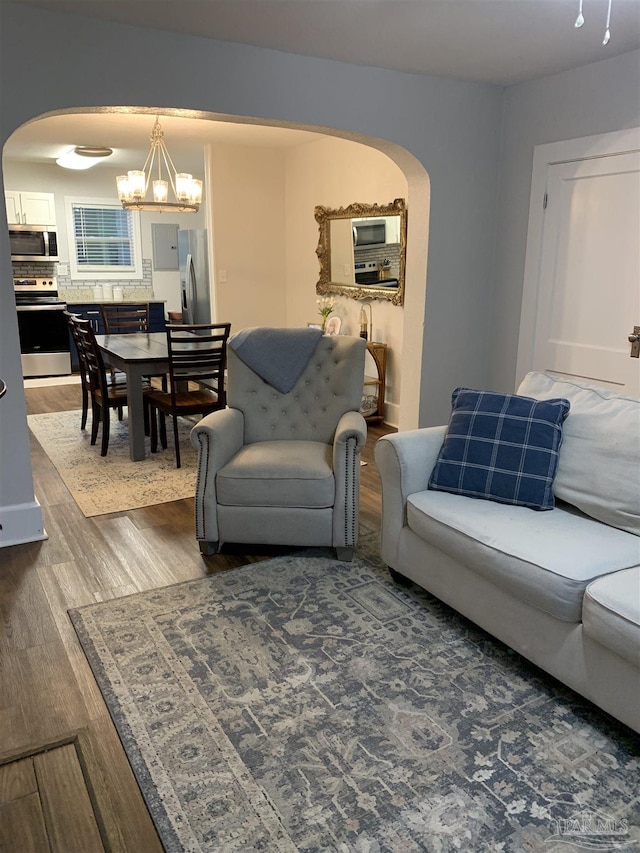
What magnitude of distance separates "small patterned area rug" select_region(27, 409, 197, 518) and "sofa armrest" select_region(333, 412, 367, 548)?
4.30 feet

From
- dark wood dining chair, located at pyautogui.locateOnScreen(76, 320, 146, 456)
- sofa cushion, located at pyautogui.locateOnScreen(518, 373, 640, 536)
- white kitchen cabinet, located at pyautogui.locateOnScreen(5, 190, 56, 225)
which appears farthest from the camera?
white kitchen cabinet, located at pyautogui.locateOnScreen(5, 190, 56, 225)

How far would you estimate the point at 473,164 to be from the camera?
4.18m

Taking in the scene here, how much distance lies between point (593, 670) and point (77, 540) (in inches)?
98.3

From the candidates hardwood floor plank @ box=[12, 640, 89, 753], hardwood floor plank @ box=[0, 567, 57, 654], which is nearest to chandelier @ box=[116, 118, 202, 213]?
hardwood floor plank @ box=[0, 567, 57, 654]

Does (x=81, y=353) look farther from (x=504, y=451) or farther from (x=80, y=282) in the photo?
(x=80, y=282)

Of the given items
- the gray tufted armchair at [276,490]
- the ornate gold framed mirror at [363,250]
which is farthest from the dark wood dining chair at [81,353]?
the ornate gold framed mirror at [363,250]

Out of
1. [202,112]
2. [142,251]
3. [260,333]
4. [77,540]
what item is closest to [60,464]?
[77,540]

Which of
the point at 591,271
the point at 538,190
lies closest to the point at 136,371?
the point at 538,190

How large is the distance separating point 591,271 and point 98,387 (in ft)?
11.3

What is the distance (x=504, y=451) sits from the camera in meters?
2.62

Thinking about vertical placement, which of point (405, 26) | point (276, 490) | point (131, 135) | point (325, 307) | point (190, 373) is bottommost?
point (276, 490)

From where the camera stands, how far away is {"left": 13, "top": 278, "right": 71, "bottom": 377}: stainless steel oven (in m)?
7.66

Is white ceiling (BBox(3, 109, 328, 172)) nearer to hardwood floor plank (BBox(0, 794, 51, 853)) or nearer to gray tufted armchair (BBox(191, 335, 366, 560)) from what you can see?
gray tufted armchair (BBox(191, 335, 366, 560))

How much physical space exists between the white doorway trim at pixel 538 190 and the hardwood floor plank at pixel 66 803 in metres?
3.43
